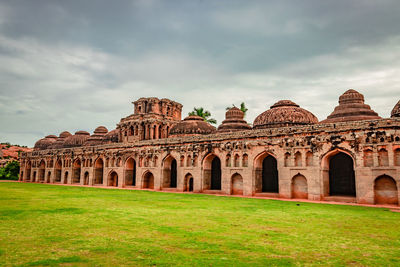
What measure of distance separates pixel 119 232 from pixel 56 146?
165ft

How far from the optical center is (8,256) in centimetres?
556

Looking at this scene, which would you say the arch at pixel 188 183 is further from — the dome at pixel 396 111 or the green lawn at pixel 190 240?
the dome at pixel 396 111

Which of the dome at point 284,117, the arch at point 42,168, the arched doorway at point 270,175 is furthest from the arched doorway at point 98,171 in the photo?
the arched doorway at point 270,175

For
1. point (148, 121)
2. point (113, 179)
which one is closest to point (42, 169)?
point (113, 179)

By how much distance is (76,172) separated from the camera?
41094 millimetres

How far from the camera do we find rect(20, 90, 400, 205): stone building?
58.0ft

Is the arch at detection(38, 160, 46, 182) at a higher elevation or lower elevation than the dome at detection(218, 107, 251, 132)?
lower

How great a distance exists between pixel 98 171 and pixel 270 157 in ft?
78.8

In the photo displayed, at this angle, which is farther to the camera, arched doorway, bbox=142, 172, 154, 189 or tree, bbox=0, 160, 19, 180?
tree, bbox=0, 160, 19, 180

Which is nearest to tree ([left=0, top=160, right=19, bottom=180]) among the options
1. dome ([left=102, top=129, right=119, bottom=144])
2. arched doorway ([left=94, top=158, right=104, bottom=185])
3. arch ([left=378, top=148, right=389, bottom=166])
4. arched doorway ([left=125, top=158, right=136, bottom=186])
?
dome ([left=102, top=129, right=119, bottom=144])

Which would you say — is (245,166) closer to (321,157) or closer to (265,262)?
(321,157)

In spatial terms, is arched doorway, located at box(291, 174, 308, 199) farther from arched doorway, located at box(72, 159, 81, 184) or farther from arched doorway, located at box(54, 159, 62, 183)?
arched doorway, located at box(54, 159, 62, 183)

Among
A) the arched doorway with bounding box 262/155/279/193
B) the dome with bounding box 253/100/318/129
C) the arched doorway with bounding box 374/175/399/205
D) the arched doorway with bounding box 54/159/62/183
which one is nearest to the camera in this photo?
the arched doorway with bounding box 374/175/399/205

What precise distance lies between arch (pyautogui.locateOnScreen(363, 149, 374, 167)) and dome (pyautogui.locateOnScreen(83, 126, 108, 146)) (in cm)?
3746
